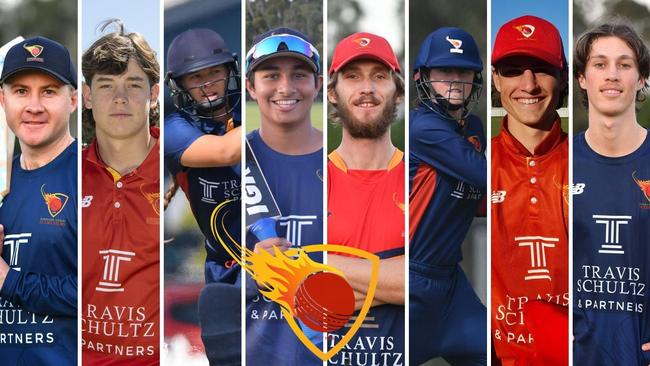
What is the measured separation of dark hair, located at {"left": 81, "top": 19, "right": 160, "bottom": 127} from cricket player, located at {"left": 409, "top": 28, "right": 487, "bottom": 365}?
205 cm

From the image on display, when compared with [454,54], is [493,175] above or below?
below

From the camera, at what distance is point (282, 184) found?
788 centimetres

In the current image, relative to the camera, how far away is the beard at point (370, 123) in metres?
7.89

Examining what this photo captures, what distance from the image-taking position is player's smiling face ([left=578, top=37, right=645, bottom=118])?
308 inches

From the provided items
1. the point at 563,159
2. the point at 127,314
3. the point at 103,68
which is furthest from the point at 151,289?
the point at 563,159

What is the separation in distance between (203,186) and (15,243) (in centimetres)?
154

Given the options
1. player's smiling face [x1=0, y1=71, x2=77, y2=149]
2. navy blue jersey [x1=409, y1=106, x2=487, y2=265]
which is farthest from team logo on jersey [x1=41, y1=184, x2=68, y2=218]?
navy blue jersey [x1=409, y1=106, x2=487, y2=265]

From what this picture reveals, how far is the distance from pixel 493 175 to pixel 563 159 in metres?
0.56

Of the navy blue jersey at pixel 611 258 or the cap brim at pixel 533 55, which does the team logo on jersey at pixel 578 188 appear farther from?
the cap brim at pixel 533 55

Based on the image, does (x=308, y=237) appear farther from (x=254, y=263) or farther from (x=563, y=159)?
(x=563, y=159)

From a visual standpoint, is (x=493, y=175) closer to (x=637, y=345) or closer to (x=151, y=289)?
(x=637, y=345)

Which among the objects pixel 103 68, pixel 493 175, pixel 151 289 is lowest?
pixel 151 289

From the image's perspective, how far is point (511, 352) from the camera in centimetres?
789

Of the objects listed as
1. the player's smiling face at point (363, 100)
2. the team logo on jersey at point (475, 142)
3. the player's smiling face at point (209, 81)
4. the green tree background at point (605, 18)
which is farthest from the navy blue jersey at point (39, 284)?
the green tree background at point (605, 18)
